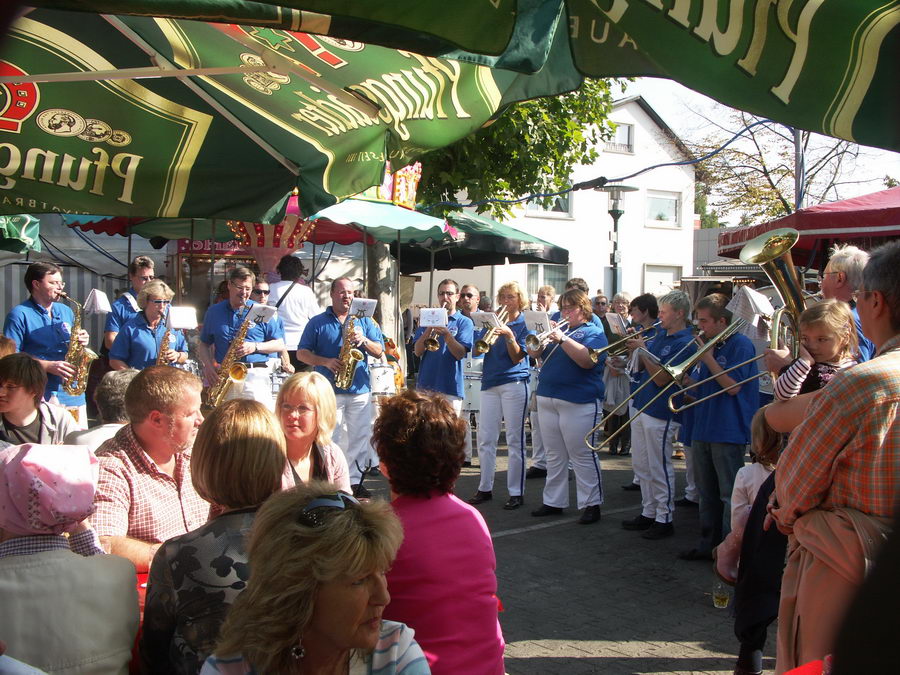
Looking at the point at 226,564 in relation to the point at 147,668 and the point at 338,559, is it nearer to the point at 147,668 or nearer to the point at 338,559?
the point at 147,668

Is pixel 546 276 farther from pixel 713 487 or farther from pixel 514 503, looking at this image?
pixel 713 487

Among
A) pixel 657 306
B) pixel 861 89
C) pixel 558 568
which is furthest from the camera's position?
pixel 657 306

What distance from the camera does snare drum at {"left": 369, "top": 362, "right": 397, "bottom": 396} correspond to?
7793mm

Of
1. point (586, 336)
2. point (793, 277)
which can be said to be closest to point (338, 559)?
point (793, 277)

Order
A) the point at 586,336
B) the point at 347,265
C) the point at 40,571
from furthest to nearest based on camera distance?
the point at 347,265
the point at 586,336
the point at 40,571

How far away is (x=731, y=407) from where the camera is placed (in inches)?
219

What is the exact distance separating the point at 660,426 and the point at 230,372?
341 centimetres

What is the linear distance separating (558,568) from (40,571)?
3.97 m

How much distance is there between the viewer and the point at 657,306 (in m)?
7.39

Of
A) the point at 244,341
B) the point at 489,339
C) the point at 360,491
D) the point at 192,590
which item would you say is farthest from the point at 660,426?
the point at 192,590

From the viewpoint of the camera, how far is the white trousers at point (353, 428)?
734cm

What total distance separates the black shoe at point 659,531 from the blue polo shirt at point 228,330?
134 inches

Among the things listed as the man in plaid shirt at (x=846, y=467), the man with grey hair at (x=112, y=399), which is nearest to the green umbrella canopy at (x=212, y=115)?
the man with grey hair at (x=112, y=399)

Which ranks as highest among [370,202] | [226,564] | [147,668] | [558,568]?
[370,202]
